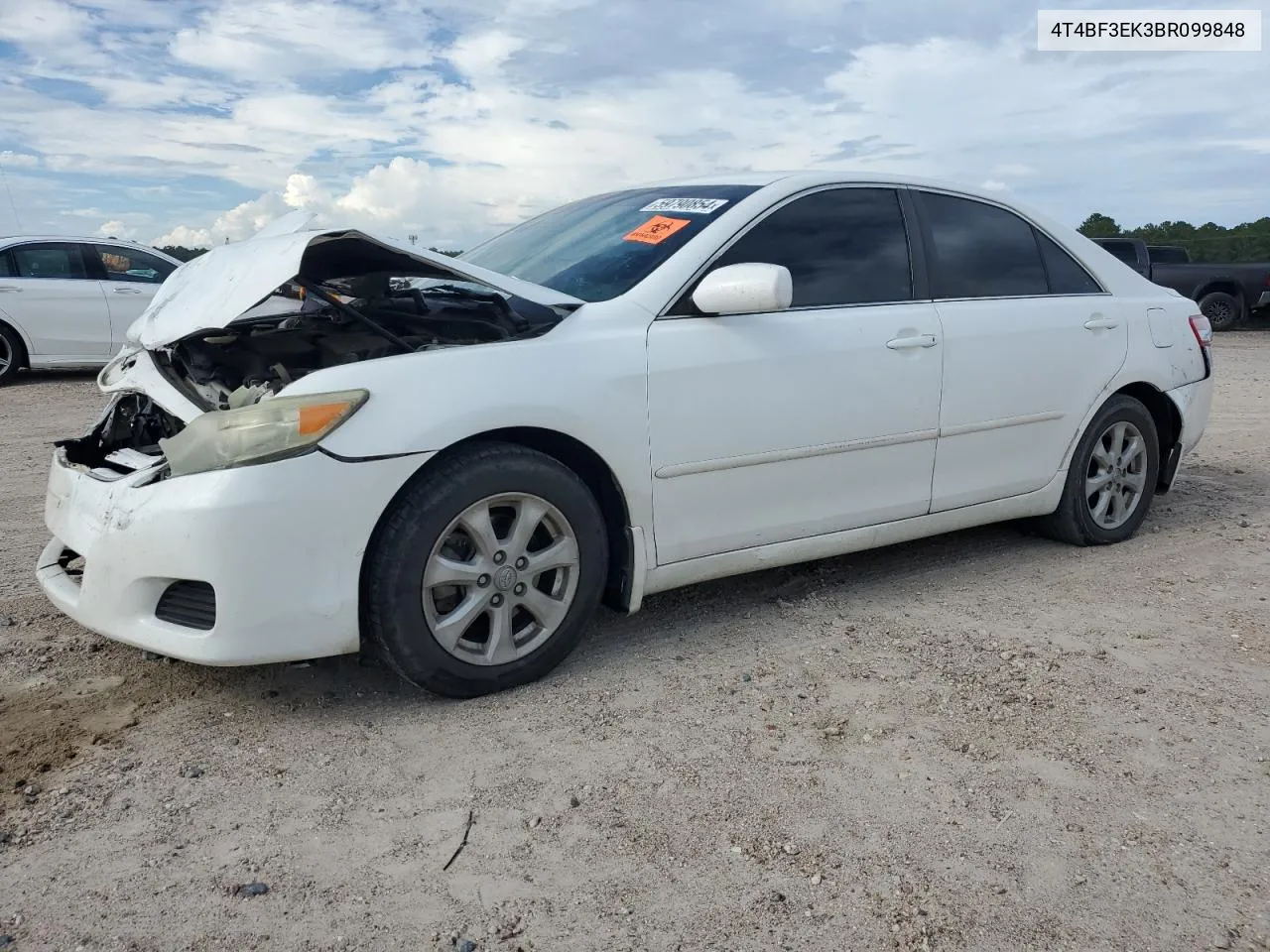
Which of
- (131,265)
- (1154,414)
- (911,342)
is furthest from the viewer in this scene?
(131,265)

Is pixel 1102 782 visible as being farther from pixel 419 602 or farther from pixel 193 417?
pixel 193 417

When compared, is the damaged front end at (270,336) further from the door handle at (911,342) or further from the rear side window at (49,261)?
the rear side window at (49,261)

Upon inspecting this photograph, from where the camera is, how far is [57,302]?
10664 mm

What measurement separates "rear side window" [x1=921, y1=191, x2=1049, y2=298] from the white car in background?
28.1 feet

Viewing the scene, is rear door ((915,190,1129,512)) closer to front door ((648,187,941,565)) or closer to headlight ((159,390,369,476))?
front door ((648,187,941,565))

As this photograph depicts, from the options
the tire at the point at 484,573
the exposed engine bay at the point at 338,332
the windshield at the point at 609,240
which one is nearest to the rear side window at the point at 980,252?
the windshield at the point at 609,240

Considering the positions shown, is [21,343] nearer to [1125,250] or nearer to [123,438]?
[123,438]

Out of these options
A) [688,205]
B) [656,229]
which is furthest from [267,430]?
[688,205]

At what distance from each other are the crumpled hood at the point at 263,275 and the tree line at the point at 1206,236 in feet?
69.4

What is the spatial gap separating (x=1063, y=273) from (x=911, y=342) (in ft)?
3.76

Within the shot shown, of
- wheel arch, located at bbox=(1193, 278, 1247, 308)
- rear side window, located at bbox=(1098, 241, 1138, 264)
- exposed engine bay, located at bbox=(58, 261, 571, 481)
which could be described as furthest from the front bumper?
wheel arch, located at bbox=(1193, 278, 1247, 308)

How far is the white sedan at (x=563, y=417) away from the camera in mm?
2912

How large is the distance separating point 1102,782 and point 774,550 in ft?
4.38

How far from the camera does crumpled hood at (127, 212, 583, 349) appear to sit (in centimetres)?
312
